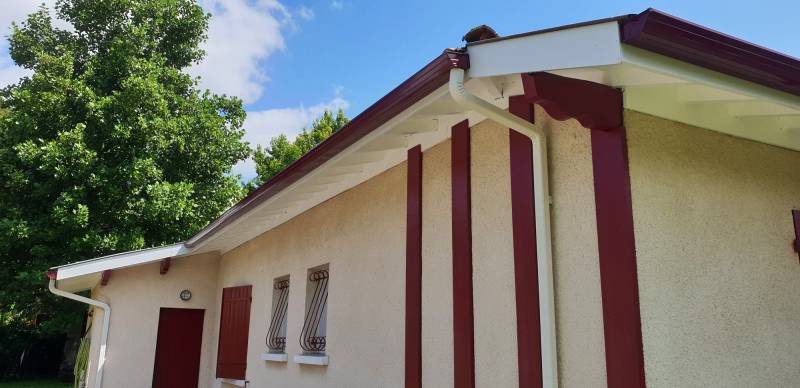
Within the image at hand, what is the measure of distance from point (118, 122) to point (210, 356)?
6.51m

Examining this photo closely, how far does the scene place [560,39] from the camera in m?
2.69

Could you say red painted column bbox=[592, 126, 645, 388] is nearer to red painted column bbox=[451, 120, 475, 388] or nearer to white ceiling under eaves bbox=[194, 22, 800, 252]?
white ceiling under eaves bbox=[194, 22, 800, 252]

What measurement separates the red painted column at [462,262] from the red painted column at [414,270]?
506 mm

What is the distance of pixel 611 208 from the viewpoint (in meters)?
3.16

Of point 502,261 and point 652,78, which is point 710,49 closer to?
point 652,78

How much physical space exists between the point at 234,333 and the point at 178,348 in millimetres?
1780

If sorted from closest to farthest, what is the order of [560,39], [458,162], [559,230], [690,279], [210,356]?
[560,39], [690,279], [559,230], [458,162], [210,356]

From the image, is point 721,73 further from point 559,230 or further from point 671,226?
point 559,230

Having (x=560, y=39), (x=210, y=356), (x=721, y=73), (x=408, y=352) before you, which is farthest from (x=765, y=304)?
(x=210, y=356)

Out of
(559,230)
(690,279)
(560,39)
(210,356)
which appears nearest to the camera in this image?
(560,39)

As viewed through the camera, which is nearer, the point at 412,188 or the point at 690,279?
the point at 690,279

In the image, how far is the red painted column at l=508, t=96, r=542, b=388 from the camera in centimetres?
352

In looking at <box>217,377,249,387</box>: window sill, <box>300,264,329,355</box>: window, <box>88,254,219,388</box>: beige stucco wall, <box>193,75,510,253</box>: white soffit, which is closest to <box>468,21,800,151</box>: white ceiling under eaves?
<box>193,75,510,253</box>: white soffit

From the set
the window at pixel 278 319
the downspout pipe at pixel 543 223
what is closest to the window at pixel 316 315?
the window at pixel 278 319
